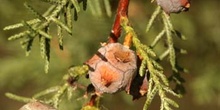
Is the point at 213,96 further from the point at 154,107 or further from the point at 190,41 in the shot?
the point at 154,107

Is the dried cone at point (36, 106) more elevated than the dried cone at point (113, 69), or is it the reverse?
the dried cone at point (36, 106)

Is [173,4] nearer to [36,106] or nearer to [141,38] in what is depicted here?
[36,106]

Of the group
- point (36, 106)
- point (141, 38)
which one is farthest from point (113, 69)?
point (141, 38)

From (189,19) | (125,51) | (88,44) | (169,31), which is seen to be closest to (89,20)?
(88,44)

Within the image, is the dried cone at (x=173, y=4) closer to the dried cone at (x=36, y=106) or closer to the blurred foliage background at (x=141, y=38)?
the dried cone at (x=36, y=106)

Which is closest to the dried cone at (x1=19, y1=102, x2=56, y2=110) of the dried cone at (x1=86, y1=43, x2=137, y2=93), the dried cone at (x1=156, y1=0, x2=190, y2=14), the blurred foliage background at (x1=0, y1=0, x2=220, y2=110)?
the dried cone at (x1=86, y1=43, x2=137, y2=93)

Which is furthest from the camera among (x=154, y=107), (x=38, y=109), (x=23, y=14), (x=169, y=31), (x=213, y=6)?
(x=154, y=107)

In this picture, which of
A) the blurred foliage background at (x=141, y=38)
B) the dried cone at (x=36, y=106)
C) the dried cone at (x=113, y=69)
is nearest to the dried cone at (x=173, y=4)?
the dried cone at (x=113, y=69)

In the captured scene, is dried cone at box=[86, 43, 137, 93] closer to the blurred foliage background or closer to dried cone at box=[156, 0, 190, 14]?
dried cone at box=[156, 0, 190, 14]
